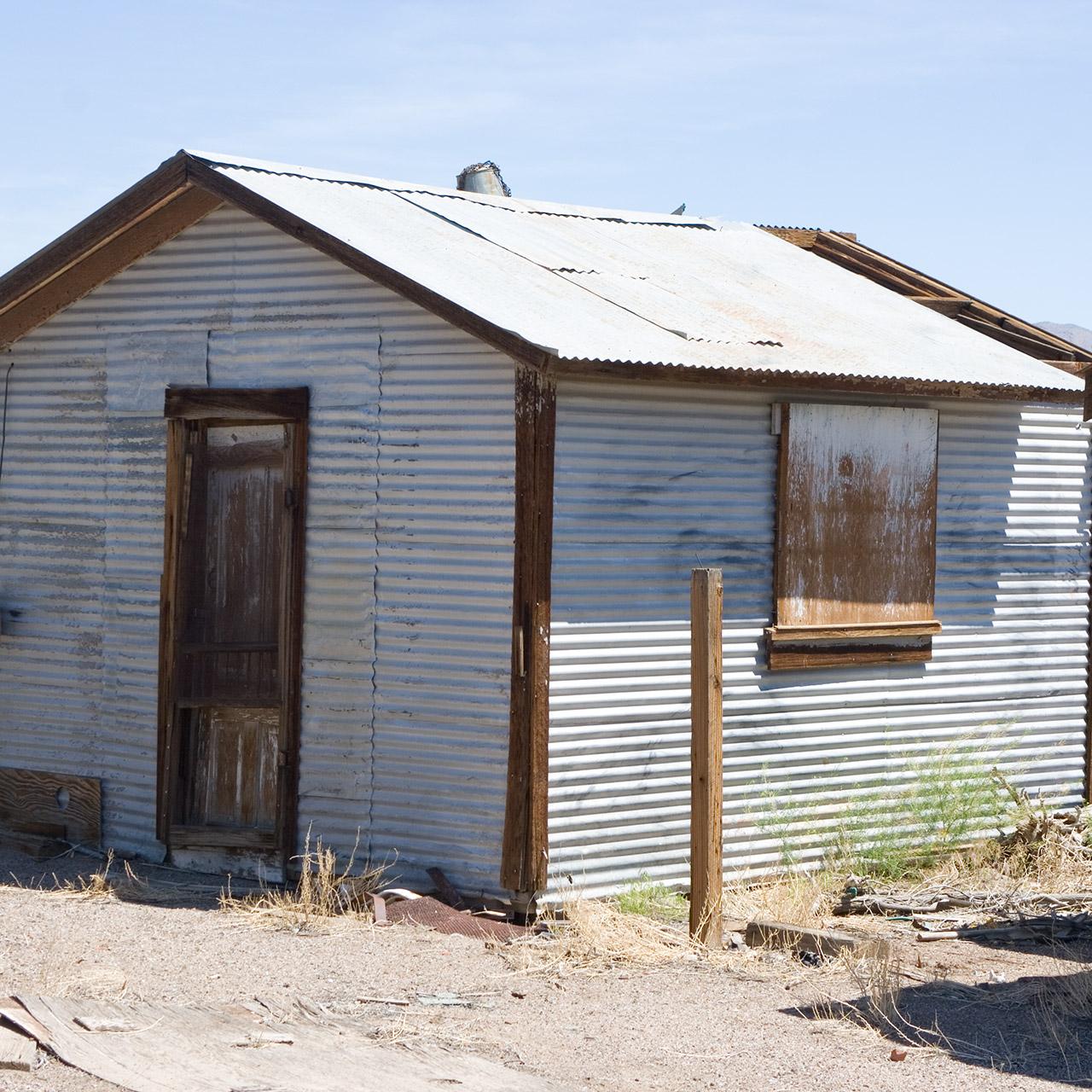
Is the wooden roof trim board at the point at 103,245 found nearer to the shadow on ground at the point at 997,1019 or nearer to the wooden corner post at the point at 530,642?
the wooden corner post at the point at 530,642

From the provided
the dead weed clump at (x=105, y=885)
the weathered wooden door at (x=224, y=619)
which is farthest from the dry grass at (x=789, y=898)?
the dead weed clump at (x=105, y=885)

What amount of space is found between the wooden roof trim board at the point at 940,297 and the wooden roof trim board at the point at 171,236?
0.80 feet

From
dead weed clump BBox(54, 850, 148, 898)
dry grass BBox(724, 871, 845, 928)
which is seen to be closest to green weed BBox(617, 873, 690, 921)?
dry grass BBox(724, 871, 845, 928)

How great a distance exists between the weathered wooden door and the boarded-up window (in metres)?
2.99

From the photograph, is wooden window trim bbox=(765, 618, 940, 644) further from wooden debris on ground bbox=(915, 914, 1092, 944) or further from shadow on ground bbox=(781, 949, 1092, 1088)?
shadow on ground bbox=(781, 949, 1092, 1088)

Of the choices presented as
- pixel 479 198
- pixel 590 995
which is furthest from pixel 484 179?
pixel 590 995

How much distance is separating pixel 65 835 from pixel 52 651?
1.18 metres

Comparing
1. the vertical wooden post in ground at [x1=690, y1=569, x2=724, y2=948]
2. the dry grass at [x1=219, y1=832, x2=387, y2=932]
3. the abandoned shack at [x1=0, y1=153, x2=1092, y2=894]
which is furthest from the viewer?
the abandoned shack at [x1=0, y1=153, x2=1092, y2=894]

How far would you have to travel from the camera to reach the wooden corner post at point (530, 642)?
29.2 feet

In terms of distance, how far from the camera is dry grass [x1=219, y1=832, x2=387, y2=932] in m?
8.84

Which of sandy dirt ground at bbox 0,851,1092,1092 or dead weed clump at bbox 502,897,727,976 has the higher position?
dead weed clump at bbox 502,897,727,976

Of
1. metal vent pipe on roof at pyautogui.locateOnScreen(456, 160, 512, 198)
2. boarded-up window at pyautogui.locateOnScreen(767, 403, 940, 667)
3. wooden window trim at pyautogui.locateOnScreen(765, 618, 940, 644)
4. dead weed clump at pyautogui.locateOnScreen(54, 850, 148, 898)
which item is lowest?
dead weed clump at pyautogui.locateOnScreen(54, 850, 148, 898)

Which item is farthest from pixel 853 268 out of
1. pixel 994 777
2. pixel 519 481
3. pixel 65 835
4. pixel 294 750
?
pixel 65 835

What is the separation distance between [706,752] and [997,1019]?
189 cm
